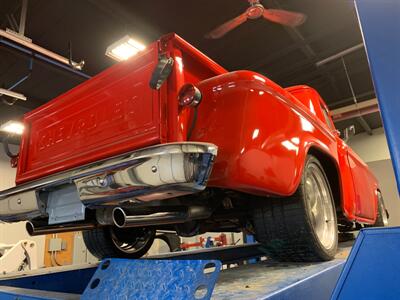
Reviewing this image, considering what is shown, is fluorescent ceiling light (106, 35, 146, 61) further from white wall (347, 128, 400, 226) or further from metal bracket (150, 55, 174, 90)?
white wall (347, 128, 400, 226)

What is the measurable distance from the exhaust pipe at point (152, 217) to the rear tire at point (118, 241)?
107cm

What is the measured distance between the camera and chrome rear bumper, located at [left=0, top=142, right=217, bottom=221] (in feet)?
4.10

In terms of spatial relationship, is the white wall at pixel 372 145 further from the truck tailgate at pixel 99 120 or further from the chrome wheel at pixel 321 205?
the truck tailgate at pixel 99 120

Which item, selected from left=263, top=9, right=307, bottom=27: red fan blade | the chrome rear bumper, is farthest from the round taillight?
left=263, top=9, right=307, bottom=27: red fan blade

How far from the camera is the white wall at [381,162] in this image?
29.8 ft

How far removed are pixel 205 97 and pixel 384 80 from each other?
0.94m

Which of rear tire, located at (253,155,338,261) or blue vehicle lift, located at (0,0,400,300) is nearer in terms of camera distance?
blue vehicle lift, located at (0,0,400,300)

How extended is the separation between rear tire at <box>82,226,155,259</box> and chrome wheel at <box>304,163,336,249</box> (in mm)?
1509

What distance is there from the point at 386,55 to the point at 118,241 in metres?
2.55

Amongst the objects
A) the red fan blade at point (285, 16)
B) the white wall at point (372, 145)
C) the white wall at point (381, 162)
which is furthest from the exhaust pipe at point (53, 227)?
the white wall at point (372, 145)

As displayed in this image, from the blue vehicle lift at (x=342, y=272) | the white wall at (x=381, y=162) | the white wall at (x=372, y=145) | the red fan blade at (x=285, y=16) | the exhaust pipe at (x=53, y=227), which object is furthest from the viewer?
the white wall at (x=372, y=145)

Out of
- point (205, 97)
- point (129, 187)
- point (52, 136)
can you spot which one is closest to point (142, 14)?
point (52, 136)

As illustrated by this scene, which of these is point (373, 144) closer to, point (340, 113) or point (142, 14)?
point (340, 113)

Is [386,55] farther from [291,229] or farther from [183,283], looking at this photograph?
[291,229]
